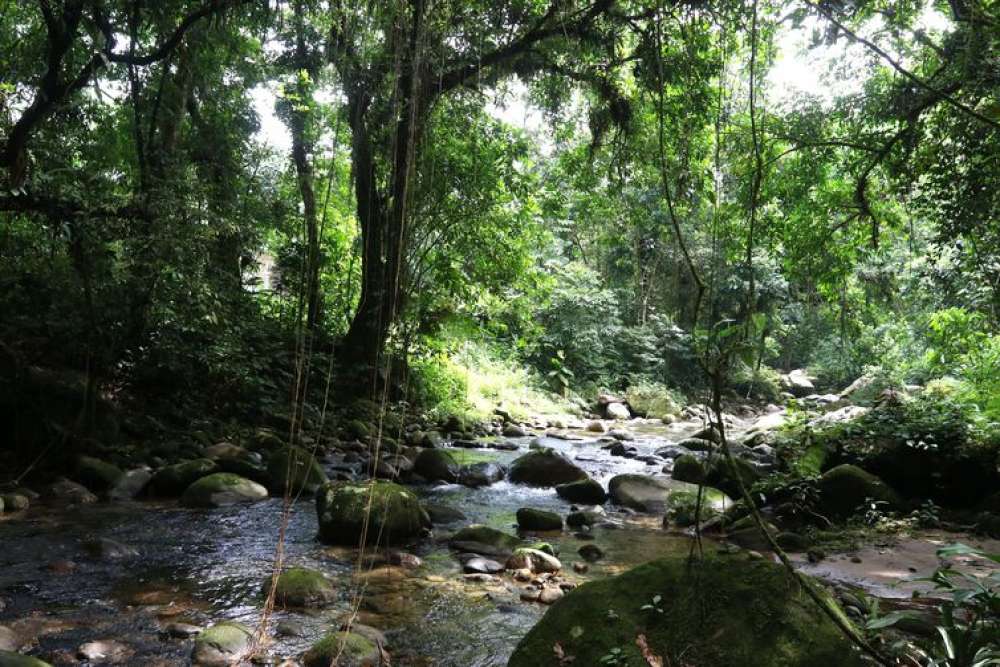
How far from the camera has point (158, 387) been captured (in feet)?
25.5

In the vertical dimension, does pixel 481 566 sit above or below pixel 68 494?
below

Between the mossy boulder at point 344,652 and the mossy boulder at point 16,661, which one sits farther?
the mossy boulder at point 344,652

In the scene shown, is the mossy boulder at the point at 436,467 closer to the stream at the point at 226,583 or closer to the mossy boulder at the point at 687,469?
the stream at the point at 226,583

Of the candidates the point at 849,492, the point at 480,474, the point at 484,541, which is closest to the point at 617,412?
the point at 480,474

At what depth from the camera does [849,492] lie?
20.2 feet

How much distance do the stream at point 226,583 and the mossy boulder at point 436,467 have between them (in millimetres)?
1840

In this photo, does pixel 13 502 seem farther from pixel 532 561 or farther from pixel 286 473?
pixel 532 561

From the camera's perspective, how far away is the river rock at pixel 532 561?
14.8ft

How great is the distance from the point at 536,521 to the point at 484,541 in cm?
96

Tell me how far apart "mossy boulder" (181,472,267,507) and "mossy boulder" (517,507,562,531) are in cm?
255

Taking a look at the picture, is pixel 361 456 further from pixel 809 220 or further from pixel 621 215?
pixel 809 220

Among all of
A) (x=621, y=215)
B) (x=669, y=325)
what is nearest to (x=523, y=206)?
(x=621, y=215)

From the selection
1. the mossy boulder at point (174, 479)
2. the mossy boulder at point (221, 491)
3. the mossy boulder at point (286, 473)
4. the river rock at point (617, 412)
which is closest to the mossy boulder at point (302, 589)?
the mossy boulder at point (221, 491)

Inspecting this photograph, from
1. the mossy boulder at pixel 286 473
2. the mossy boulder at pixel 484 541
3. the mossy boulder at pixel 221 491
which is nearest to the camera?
the mossy boulder at pixel 484 541
